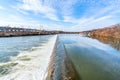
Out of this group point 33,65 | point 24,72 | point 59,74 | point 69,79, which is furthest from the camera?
point 33,65

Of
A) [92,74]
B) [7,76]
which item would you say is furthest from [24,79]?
[92,74]

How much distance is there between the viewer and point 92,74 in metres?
9.28

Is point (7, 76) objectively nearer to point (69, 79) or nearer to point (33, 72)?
point (33, 72)

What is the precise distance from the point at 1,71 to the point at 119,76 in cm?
706

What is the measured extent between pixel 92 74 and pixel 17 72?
456 centimetres

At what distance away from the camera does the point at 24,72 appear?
9234 millimetres

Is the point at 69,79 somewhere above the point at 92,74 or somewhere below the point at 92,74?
above

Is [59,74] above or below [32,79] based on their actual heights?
above

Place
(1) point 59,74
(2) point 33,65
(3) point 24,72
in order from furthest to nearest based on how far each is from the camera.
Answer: (2) point 33,65, (3) point 24,72, (1) point 59,74

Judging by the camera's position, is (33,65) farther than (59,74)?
Yes

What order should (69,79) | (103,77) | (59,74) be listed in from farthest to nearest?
(103,77), (59,74), (69,79)

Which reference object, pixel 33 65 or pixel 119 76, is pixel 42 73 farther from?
pixel 119 76

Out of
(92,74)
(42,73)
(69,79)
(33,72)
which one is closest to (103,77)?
(92,74)

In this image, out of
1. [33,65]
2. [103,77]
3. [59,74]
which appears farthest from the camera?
[33,65]
